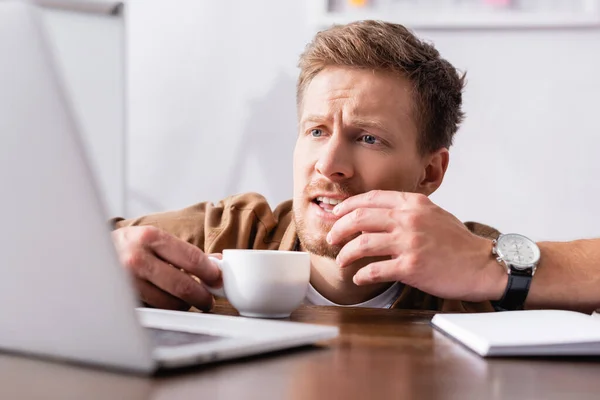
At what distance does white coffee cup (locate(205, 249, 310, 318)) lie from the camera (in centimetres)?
102

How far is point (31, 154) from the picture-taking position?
1.57ft

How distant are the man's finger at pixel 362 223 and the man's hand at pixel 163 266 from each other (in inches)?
10.3

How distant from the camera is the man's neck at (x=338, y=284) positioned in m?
1.64

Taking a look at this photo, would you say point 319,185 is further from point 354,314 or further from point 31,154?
point 31,154

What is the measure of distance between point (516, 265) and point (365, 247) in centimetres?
26

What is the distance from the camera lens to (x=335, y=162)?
5.08 feet

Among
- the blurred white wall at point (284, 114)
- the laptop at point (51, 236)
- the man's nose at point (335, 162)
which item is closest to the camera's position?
the laptop at point (51, 236)

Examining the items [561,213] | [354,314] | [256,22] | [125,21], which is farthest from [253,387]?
[125,21]

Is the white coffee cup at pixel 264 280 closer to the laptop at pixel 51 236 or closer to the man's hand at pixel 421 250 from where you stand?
the man's hand at pixel 421 250

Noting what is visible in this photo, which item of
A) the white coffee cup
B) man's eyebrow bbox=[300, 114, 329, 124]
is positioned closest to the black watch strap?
the white coffee cup

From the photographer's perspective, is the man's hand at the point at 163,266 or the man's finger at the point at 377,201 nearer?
the man's hand at the point at 163,266

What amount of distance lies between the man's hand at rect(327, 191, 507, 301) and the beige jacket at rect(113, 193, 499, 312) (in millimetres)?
479

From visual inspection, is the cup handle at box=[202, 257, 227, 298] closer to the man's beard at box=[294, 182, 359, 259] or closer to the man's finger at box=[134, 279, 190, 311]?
the man's finger at box=[134, 279, 190, 311]

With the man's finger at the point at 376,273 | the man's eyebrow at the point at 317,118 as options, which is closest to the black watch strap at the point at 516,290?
the man's finger at the point at 376,273
